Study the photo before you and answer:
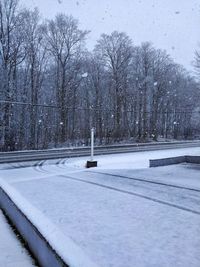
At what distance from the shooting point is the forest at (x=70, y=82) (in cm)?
2647

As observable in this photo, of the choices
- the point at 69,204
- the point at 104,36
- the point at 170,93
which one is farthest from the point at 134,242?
the point at 170,93

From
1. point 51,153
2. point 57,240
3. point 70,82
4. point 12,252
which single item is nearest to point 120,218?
point 57,240

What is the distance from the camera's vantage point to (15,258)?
3650 millimetres

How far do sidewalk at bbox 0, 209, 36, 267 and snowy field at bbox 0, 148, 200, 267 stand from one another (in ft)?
1.27

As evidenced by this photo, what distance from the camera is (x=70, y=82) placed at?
123ft

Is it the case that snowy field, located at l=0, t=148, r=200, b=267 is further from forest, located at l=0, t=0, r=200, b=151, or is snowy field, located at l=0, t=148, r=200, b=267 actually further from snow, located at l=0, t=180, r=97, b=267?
forest, located at l=0, t=0, r=200, b=151

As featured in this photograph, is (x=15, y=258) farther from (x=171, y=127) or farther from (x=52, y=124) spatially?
(x=171, y=127)

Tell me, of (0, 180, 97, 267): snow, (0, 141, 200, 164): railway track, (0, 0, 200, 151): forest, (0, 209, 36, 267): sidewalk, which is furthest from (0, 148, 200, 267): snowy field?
(0, 0, 200, 151): forest

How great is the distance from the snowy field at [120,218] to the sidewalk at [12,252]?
39 centimetres

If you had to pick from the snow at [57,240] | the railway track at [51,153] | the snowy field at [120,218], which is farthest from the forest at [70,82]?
the snow at [57,240]

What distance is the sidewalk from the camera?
3.50 meters

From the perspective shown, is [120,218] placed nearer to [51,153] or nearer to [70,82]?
[51,153]

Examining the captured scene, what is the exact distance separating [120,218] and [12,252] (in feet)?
4.77

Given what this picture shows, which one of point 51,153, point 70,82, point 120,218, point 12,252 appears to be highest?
point 70,82
